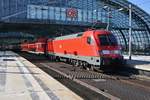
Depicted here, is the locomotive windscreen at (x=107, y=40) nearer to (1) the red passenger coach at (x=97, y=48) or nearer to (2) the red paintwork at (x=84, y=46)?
(1) the red passenger coach at (x=97, y=48)

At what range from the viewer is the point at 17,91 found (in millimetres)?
17828

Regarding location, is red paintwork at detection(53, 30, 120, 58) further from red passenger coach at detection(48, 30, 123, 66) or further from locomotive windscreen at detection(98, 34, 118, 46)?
locomotive windscreen at detection(98, 34, 118, 46)

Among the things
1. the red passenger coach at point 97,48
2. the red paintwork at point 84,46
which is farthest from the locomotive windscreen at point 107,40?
the red paintwork at point 84,46

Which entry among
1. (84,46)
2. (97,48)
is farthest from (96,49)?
(84,46)

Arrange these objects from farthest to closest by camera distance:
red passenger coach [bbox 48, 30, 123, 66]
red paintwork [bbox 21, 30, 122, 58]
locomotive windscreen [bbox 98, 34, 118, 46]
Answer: locomotive windscreen [bbox 98, 34, 118, 46] < red paintwork [bbox 21, 30, 122, 58] < red passenger coach [bbox 48, 30, 123, 66]

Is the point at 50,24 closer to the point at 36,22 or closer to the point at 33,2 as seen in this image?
the point at 36,22

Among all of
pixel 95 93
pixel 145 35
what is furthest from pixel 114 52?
pixel 145 35

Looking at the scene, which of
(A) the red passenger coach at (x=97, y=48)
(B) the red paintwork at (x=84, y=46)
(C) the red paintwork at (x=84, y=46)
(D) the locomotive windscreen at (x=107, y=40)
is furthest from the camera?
(D) the locomotive windscreen at (x=107, y=40)

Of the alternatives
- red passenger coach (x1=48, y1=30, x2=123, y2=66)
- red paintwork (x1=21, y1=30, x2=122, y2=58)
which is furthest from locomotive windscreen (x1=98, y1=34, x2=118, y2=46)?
red paintwork (x1=21, y1=30, x2=122, y2=58)

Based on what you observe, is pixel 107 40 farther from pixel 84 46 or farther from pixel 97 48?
pixel 84 46

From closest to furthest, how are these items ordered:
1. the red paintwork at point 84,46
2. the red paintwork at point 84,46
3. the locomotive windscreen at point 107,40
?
1. the red paintwork at point 84,46
2. the red paintwork at point 84,46
3. the locomotive windscreen at point 107,40

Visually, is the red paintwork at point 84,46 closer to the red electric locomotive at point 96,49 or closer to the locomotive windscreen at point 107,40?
the red electric locomotive at point 96,49

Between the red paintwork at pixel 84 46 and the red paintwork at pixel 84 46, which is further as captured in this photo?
the red paintwork at pixel 84 46

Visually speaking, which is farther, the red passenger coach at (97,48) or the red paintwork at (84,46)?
the red paintwork at (84,46)
